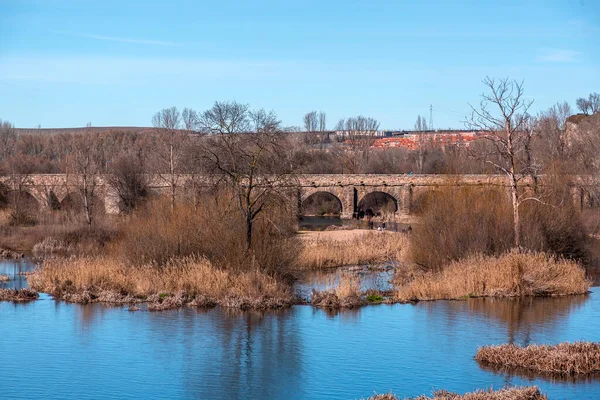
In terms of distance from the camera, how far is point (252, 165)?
81.8 ft

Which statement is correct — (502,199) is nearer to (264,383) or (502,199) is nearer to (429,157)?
(264,383)

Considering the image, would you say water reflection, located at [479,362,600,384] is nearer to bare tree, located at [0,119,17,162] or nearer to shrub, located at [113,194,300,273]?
shrub, located at [113,194,300,273]

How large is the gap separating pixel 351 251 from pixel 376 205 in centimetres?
3473

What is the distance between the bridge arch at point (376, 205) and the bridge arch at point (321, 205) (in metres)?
2.17

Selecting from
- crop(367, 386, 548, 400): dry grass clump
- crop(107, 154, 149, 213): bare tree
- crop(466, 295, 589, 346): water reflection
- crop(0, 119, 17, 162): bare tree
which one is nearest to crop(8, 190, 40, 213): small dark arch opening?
crop(107, 154, 149, 213): bare tree

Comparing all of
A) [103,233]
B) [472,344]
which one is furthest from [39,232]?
[472,344]

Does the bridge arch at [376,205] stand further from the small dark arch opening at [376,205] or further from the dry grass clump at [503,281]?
the dry grass clump at [503,281]

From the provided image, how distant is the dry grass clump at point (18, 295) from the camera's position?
24516mm

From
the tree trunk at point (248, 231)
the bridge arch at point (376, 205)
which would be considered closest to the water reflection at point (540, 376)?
the tree trunk at point (248, 231)

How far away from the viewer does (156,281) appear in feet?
80.8

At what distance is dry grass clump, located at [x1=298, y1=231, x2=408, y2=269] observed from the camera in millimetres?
31981

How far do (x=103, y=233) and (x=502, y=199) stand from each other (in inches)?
739

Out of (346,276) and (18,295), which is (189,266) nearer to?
(18,295)

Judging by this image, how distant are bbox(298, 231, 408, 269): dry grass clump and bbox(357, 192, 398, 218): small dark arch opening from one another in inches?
947
